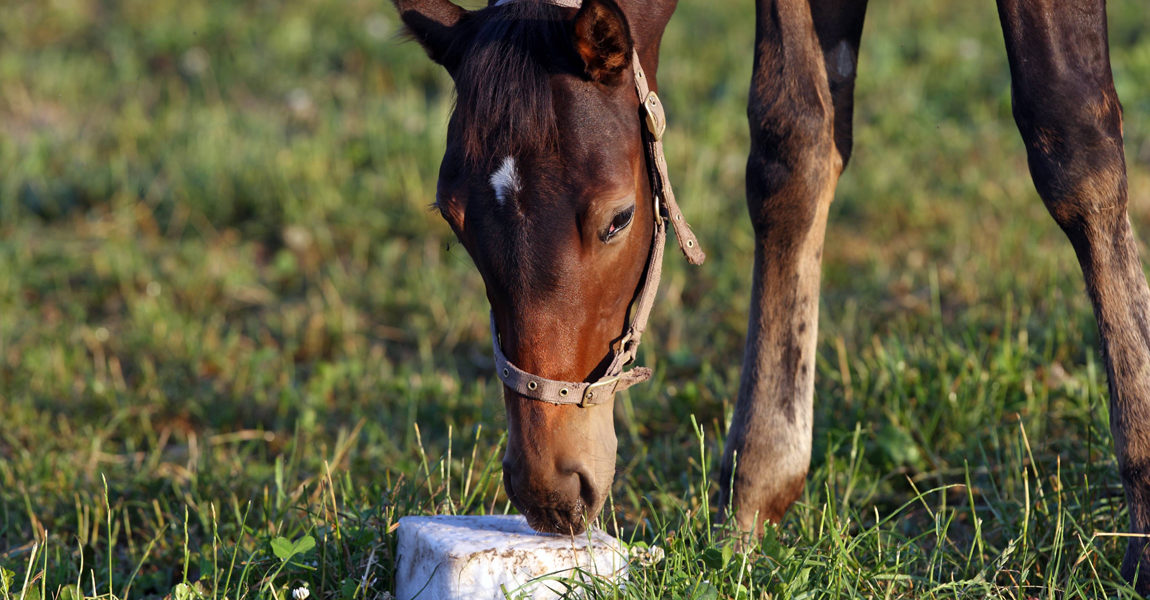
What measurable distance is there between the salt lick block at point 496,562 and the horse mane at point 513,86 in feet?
2.50

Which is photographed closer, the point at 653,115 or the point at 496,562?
the point at 496,562

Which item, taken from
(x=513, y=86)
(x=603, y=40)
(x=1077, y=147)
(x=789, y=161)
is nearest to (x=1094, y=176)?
(x=1077, y=147)

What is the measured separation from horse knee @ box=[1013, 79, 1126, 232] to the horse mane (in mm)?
1059

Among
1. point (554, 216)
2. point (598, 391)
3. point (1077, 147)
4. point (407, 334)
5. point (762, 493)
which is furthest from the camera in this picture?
point (407, 334)

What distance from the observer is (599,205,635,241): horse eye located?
2.13 metres

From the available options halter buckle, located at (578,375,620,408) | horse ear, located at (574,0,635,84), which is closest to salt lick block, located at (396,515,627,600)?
halter buckle, located at (578,375,620,408)

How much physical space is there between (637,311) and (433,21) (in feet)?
2.58

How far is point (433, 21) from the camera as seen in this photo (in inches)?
93.7

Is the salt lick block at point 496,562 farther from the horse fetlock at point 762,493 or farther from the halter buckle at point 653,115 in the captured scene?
the halter buckle at point 653,115

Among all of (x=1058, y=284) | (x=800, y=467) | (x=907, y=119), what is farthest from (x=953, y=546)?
(x=907, y=119)

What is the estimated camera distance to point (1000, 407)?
3084 mm

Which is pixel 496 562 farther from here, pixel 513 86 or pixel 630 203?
pixel 513 86

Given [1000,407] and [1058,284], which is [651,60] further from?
[1058,284]

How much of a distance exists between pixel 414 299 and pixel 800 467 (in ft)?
7.88
